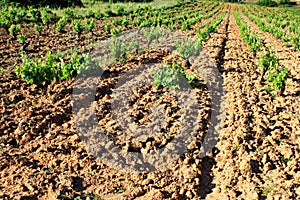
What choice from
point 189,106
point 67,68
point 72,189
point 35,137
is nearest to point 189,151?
point 189,106

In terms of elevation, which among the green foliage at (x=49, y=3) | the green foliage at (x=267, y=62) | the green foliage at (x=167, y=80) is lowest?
the green foliage at (x=167, y=80)

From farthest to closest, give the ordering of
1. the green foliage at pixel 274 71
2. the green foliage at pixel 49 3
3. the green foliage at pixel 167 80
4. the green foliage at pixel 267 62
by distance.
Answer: the green foliage at pixel 49 3 → the green foliage at pixel 267 62 → the green foliage at pixel 274 71 → the green foliage at pixel 167 80

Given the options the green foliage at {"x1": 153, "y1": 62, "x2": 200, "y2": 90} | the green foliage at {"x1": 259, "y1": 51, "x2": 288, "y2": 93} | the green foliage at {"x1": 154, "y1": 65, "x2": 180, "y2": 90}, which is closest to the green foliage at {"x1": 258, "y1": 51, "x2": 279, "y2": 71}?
the green foliage at {"x1": 259, "y1": 51, "x2": 288, "y2": 93}

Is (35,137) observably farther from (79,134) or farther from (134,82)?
(134,82)

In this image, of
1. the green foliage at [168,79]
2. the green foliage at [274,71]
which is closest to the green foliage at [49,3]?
the green foliage at [168,79]

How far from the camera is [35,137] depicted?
214 inches

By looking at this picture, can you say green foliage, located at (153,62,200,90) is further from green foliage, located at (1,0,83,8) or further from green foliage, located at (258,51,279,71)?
green foliage, located at (1,0,83,8)

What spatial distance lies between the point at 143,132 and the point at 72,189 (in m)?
1.86

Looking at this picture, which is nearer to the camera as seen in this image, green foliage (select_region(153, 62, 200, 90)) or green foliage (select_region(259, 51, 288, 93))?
green foliage (select_region(153, 62, 200, 90))

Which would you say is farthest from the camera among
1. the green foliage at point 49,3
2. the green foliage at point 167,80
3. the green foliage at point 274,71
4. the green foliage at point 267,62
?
the green foliage at point 49,3

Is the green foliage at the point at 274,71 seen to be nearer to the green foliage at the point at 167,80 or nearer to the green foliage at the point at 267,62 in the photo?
the green foliage at the point at 267,62

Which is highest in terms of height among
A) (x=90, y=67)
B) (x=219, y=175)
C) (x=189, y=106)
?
(x=90, y=67)

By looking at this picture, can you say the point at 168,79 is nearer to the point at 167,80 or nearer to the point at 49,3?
the point at 167,80

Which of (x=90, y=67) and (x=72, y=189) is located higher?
(x=90, y=67)
